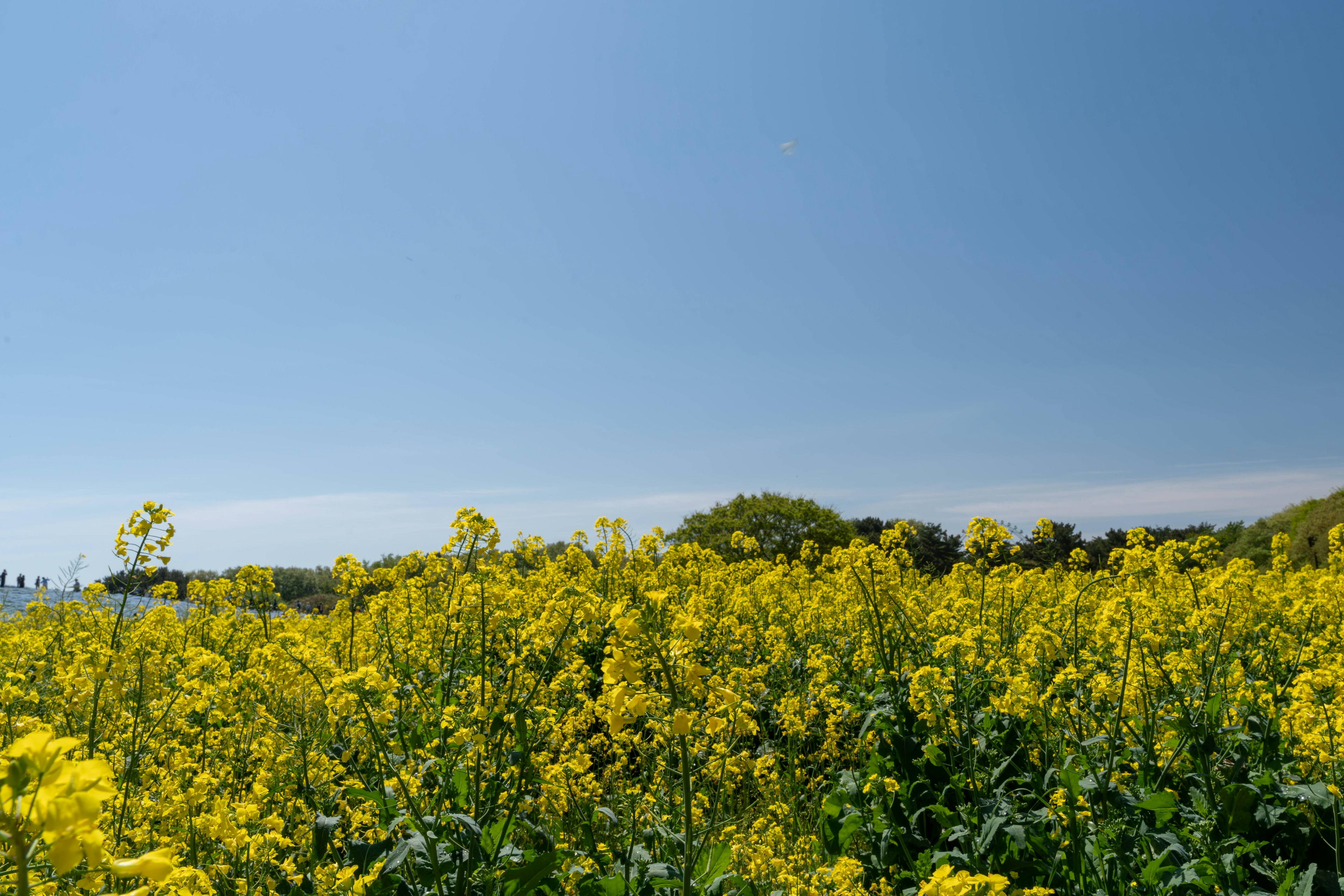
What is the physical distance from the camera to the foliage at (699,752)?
285cm

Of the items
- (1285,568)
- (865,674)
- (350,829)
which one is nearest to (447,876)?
(350,829)

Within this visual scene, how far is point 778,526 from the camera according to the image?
1125 inches

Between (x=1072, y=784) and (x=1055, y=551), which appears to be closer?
(x=1072, y=784)

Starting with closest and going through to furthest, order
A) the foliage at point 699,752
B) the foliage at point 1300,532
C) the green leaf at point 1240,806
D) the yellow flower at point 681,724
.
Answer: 1. the yellow flower at point 681,724
2. the foliage at point 699,752
3. the green leaf at point 1240,806
4. the foliage at point 1300,532

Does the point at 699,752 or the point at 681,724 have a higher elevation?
the point at 681,724

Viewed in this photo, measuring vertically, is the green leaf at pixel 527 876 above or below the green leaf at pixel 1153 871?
above

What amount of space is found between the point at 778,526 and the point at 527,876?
26360 mm

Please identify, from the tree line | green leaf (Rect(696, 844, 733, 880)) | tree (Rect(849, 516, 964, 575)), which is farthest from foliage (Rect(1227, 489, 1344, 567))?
green leaf (Rect(696, 844, 733, 880))

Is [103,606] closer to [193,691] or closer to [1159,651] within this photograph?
[193,691]

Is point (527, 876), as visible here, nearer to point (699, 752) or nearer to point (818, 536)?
point (699, 752)

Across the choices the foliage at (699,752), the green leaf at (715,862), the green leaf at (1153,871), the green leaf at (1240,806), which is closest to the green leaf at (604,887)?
the foliage at (699,752)

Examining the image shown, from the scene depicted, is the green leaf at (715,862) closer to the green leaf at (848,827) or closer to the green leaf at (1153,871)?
the green leaf at (848,827)

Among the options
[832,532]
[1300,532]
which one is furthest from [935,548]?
[1300,532]

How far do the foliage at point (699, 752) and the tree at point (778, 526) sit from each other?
873 inches
